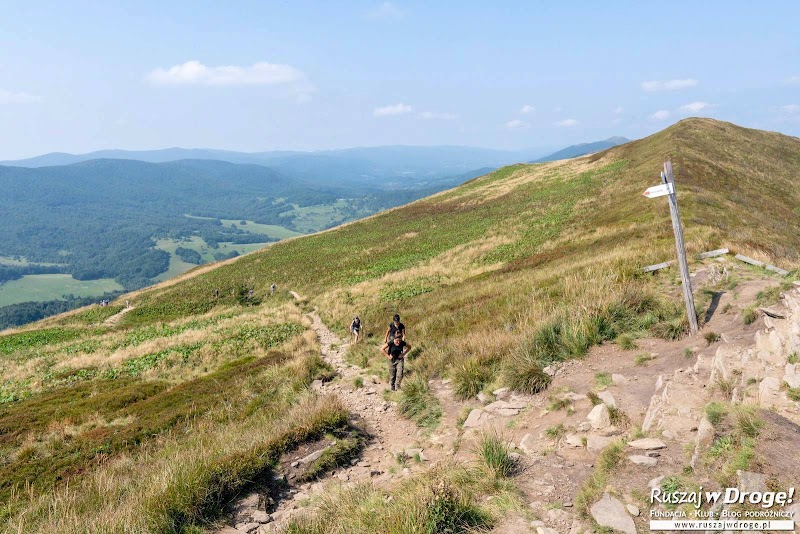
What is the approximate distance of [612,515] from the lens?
197 inches

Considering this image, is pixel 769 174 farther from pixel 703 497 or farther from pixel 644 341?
pixel 703 497

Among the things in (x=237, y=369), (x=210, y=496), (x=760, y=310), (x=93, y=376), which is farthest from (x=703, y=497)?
(x=93, y=376)

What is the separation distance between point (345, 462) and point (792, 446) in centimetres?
693

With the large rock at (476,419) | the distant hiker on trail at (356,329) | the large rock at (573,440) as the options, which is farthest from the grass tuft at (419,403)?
the distant hiker on trail at (356,329)

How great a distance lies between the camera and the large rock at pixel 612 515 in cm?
481

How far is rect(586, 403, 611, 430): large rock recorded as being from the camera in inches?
280

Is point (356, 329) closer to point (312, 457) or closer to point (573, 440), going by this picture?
point (312, 457)

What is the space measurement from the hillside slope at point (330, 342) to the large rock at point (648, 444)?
6.44ft

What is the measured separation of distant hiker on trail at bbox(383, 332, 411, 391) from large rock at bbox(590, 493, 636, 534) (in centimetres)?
780

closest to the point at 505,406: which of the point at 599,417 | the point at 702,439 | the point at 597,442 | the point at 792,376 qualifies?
the point at 599,417

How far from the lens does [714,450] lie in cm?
534

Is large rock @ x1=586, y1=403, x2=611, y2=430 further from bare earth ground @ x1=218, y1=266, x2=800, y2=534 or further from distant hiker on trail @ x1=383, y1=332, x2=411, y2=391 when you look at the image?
distant hiker on trail @ x1=383, y1=332, x2=411, y2=391

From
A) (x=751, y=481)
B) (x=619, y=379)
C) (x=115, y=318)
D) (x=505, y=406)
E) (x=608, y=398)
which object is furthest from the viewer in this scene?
(x=115, y=318)

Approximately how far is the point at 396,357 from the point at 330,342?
10462 mm
